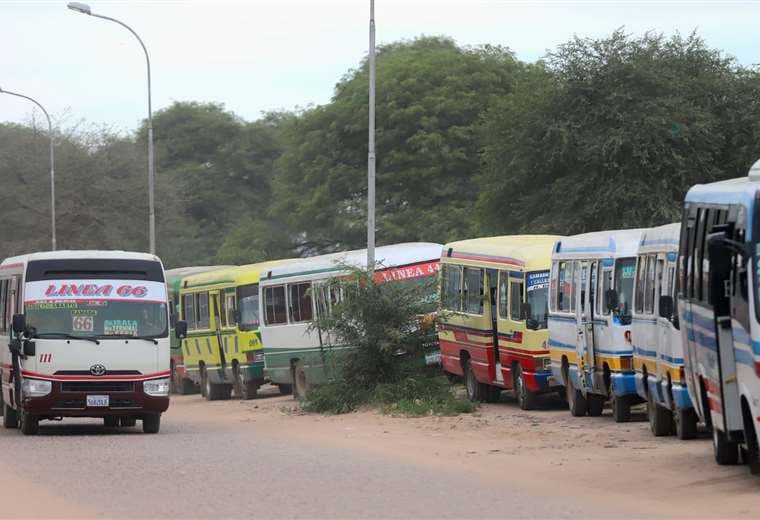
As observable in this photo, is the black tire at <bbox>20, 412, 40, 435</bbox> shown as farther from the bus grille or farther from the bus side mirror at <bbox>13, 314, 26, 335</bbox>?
the bus side mirror at <bbox>13, 314, 26, 335</bbox>

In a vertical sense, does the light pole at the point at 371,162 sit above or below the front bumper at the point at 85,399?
above

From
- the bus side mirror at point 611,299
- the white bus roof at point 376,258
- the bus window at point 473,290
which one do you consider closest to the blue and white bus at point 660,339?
the bus side mirror at point 611,299

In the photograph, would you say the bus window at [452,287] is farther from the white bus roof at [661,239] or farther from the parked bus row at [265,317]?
the white bus roof at [661,239]

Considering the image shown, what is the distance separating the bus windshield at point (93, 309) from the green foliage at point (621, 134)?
2405cm

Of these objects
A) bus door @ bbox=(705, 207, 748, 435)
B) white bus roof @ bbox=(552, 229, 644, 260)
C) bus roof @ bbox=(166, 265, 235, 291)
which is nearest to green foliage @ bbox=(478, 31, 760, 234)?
bus roof @ bbox=(166, 265, 235, 291)

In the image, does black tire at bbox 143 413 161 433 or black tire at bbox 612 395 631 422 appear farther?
black tire at bbox 143 413 161 433

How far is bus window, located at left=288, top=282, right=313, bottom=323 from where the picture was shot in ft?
112

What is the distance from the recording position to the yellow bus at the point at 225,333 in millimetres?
38781

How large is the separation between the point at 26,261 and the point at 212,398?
1829 centimetres

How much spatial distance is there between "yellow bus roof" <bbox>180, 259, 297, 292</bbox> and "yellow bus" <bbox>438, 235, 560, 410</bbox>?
8476mm

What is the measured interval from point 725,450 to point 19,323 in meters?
10.8

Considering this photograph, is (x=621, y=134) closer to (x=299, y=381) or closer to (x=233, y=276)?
(x=233, y=276)

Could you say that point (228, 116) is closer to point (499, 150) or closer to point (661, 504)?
point (499, 150)

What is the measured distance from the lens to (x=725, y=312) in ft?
48.0
